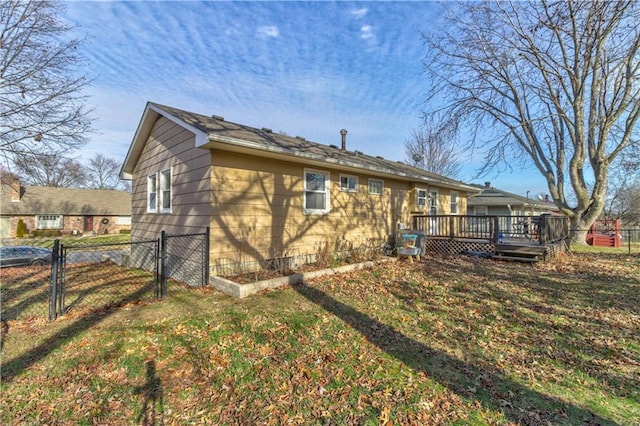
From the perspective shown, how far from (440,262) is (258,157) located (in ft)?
20.6

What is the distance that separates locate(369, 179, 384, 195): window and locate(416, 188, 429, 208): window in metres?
2.48

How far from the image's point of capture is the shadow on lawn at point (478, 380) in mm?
2507

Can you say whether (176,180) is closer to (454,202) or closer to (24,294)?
(24,294)

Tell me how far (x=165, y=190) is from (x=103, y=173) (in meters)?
48.5

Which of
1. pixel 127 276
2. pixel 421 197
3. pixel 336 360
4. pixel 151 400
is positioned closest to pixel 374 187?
pixel 421 197

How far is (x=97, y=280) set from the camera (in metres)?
7.59

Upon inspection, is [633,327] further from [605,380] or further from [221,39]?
[221,39]

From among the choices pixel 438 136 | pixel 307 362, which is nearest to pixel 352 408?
pixel 307 362

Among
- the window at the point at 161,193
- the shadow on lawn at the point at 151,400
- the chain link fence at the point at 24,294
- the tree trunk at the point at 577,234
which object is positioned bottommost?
the shadow on lawn at the point at 151,400

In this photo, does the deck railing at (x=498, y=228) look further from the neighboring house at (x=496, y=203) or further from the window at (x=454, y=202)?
the neighboring house at (x=496, y=203)

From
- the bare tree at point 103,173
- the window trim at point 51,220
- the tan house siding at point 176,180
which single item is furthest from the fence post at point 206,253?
the bare tree at point 103,173

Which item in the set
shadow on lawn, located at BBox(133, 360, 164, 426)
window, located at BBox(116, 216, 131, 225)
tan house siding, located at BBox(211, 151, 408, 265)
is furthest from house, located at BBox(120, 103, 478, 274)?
window, located at BBox(116, 216, 131, 225)

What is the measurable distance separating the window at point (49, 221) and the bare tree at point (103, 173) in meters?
18.6

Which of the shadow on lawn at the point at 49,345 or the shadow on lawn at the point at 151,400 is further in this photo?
the shadow on lawn at the point at 49,345
